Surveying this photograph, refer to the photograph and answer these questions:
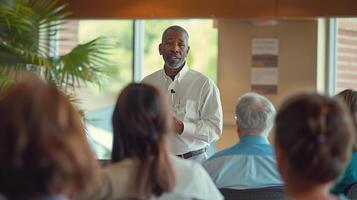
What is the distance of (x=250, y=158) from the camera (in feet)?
10.7

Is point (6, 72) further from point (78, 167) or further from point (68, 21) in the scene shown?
point (78, 167)

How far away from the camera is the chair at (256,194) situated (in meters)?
3.13

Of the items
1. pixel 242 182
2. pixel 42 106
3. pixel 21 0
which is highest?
pixel 21 0

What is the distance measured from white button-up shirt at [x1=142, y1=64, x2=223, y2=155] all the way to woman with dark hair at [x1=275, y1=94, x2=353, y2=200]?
2.66 m

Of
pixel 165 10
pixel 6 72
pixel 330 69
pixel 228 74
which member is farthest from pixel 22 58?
pixel 330 69

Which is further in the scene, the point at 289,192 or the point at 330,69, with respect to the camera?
the point at 330,69

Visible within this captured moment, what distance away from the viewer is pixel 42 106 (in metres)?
1.70

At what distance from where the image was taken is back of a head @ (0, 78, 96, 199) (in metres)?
1.67

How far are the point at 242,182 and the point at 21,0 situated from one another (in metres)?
2.83

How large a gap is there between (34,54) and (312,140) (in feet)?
11.6

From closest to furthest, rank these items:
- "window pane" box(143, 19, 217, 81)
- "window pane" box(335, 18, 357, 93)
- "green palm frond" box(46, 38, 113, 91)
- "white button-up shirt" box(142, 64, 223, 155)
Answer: "white button-up shirt" box(142, 64, 223, 155) → "green palm frond" box(46, 38, 113, 91) → "window pane" box(335, 18, 357, 93) → "window pane" box(143, 19, 217, 81)

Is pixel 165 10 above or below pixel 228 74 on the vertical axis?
above

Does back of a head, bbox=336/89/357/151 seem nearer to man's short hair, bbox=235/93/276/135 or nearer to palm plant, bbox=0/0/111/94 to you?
man's short hair, bbox=235/93/276/135

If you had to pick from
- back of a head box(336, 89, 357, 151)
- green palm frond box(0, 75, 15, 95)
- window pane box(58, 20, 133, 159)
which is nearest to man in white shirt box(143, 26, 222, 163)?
green palm frond box(0, 75, 15, 95)
